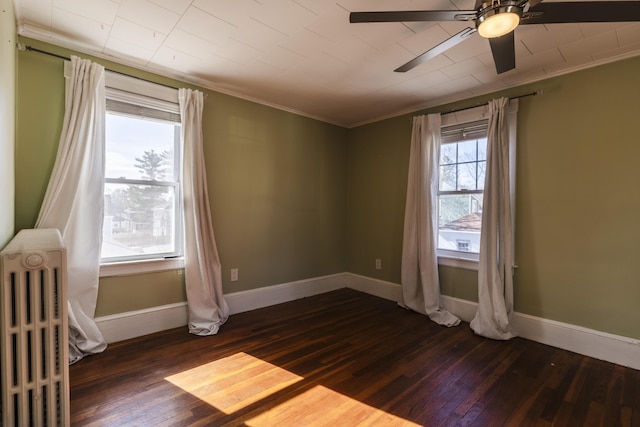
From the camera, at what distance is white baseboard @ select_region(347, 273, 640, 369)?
2.22 metres

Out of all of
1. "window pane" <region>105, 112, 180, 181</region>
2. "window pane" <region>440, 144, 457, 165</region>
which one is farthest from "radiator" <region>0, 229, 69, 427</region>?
"window pane" <region>440, 144, 457, 165</region>

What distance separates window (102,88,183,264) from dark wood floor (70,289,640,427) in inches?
32.6

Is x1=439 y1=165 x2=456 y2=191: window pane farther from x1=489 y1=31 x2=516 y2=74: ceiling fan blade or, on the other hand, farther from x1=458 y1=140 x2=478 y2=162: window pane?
x1=489 y1=31 x2=516 y2=74: ceiling fan blade

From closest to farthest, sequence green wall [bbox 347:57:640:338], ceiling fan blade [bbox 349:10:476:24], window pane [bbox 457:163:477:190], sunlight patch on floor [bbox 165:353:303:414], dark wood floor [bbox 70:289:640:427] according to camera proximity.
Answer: ceiling fan blade [bbox 349:10:476:24], dark wood floor [bbox 70:289:640:427], sunlight patch on floor [bbox 165:353:303:414], green wall [bbox 347:57:640:338], window pane [bbox 457:163:477:190]

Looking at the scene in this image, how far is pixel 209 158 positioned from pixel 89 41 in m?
1.23

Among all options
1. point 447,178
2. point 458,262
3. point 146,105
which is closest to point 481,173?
point 447,178

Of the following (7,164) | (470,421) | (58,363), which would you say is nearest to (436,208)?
(470,421)

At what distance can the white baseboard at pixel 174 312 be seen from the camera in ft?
8.05

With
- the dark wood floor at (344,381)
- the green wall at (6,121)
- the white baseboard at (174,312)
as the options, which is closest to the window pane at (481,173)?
the dark wood floor at (344,381)

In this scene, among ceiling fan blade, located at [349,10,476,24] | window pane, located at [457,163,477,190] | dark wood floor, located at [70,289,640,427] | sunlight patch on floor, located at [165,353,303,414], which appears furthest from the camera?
window pane, located at [457,163,477,190]

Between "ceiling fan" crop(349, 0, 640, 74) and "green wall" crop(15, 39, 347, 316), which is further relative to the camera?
"green wall" crop(15, 39, 347, 316)

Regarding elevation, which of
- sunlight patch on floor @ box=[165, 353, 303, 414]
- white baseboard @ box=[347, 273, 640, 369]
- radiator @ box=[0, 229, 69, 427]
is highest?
radiator @ box=[0, 229, 69, 427]

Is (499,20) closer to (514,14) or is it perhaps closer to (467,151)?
(514,14)

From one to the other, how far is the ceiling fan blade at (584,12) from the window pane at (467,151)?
1.76 m
